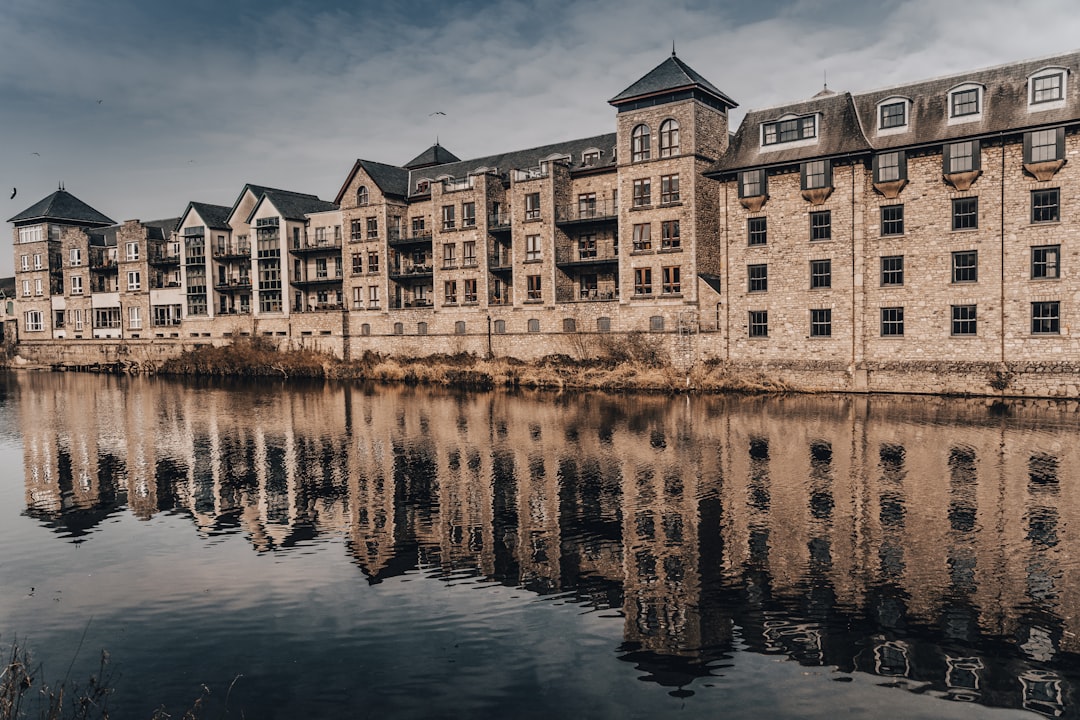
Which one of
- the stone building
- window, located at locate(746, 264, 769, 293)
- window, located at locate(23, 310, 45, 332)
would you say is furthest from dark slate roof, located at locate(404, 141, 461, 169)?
window, located at locate(23, 310, 45, 332)

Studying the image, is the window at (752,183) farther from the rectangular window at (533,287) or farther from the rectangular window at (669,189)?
the rectangular window at (533,287)

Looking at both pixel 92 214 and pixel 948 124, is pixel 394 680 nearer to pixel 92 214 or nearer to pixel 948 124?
pixel 948 124

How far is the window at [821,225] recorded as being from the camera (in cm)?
3969

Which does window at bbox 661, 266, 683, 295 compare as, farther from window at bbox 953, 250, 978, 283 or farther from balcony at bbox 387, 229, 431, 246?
balcony at bbox 387, 229, 431, 246

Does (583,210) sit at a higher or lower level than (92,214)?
lower

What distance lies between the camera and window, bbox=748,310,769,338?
4159 centimetres

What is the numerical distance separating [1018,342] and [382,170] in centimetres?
4498

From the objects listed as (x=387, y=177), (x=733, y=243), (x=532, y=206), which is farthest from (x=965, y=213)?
(x=387, y=177)

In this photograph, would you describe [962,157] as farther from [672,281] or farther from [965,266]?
[672,281]

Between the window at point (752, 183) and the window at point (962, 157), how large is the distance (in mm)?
8611

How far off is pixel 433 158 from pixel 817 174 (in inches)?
1399

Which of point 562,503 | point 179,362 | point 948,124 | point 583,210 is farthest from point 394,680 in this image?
point 179,362

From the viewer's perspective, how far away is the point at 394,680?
948 centimetres

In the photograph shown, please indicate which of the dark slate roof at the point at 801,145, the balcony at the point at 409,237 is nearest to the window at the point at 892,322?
the dark slate roof at the point at 801,145
